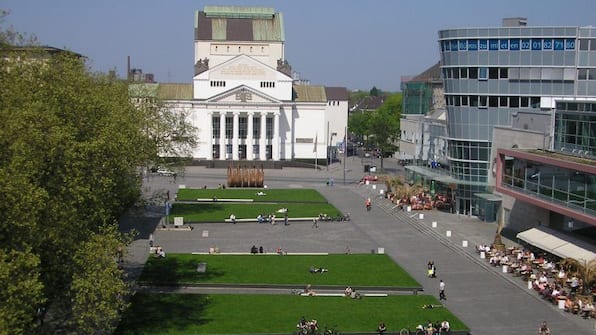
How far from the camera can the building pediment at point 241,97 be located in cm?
11369

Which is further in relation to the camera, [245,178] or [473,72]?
[245,178]

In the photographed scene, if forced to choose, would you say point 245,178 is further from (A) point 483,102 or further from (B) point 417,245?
(B) point 417,245

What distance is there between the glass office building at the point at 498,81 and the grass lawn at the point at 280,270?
18790 millimetres

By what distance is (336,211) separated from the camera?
7231 centimetres

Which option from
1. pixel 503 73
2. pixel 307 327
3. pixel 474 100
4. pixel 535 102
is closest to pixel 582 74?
pixel 535 102

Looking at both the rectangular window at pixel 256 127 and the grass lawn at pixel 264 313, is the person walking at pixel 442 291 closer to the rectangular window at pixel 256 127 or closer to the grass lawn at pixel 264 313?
the grass lawn at pixel 264 313

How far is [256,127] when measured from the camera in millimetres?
116188

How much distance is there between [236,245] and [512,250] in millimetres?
19031

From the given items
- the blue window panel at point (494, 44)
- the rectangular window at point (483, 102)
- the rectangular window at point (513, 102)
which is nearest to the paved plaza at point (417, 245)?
the rectangular window at point (483, 102)

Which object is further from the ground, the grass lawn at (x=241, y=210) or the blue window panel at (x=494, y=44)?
the blue window panel at (x=494, y=44)

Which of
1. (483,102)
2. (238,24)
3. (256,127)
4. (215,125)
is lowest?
(256,127)

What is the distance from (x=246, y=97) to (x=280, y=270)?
226 ft

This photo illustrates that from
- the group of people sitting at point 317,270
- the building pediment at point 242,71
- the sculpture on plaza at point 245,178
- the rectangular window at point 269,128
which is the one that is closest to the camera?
the group of people sitting at point 317,270

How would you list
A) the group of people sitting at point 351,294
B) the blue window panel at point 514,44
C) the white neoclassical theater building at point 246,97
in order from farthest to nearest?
the white neoclassical theater building at point 246,97 < the blue window panel at point 514,44 < the group of people sitting at point 351,294
